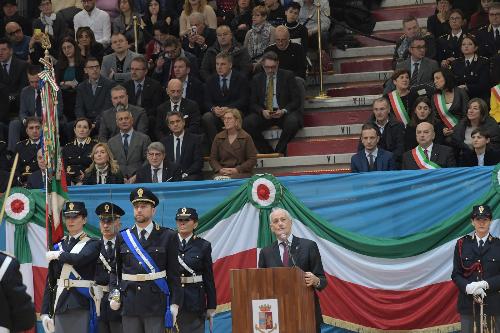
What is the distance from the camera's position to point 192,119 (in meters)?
16.8

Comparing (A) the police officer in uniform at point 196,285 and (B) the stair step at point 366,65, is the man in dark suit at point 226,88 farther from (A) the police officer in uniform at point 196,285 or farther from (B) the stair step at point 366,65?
(A) the police officer in uniform at point 196,285

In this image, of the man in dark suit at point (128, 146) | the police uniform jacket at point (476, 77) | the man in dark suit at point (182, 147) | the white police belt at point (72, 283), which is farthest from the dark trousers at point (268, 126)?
the white police belt at point (72, 283)

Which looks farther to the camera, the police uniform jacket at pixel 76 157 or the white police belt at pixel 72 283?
the police uniform jacket at pixel 76 157

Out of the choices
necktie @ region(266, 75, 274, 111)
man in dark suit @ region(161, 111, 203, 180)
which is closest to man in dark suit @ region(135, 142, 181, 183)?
man in dark suit @ region(161, 111, 203, 180)

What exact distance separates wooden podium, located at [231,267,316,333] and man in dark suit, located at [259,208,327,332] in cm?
49

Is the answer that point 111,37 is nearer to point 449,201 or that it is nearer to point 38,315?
point 38,315

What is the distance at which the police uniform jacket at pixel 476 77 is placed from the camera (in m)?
16.5

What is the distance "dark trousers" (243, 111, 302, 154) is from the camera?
16.9 metres

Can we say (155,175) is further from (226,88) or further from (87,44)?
(87,44)

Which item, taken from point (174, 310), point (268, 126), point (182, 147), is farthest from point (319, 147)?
point (174, 310)

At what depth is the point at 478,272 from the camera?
40.6ft

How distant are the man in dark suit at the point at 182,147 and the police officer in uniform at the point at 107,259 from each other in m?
2.36

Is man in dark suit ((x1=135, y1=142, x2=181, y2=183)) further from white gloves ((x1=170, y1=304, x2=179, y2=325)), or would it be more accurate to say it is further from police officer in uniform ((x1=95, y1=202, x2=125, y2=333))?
white gloves ((x1=170, y1=304, x2=179, y2=325))

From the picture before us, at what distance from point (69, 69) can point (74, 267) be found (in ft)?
21.9
